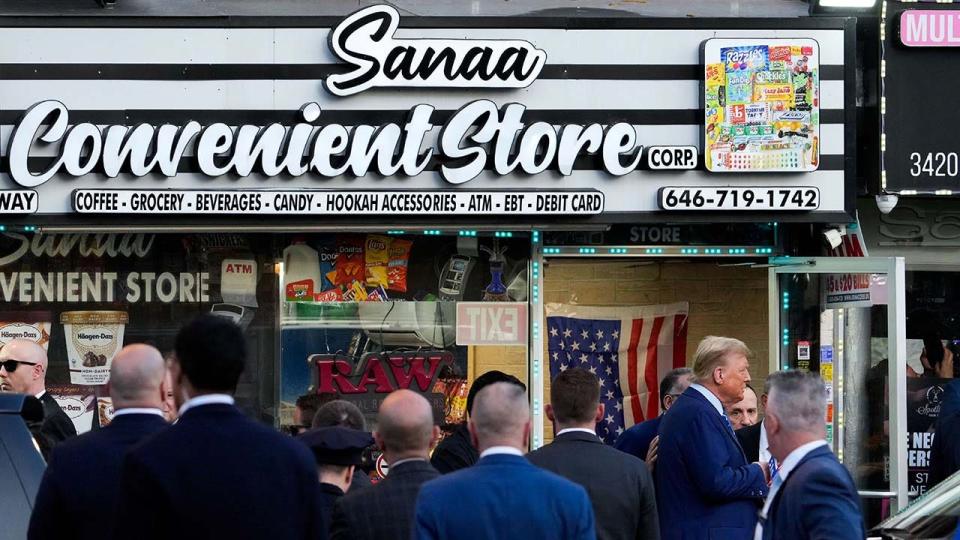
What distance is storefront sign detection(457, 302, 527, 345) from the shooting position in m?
10.6

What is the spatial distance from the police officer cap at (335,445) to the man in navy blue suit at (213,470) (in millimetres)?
1803

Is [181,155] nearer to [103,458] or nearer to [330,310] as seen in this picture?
[330,310]

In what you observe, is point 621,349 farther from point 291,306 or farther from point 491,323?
point 291,306

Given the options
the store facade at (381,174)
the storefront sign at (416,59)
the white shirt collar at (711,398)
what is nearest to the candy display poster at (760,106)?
the store facade at (381,174)

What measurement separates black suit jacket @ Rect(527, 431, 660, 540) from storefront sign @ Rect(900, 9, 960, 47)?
5482 mm

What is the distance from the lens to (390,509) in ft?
17.5

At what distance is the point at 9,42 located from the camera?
33.3 ft

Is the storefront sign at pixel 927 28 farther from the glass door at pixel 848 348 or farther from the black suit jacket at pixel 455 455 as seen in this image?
the black suit jacket at pixel 455 455

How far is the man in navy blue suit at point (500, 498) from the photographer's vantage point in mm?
4562

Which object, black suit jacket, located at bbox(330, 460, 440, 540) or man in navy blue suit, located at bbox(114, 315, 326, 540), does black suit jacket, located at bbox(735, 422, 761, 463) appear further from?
man in navy blue suit, located at bbox(114, 315, 326, 540)

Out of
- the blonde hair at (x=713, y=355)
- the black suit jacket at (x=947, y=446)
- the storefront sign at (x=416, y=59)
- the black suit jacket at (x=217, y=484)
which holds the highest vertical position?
the storefront sign at (x=416, y=59)

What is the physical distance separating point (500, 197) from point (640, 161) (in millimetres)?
1057

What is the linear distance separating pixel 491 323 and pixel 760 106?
2.52m

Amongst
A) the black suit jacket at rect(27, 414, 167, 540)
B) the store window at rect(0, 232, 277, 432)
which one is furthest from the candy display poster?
the black suit jacket at rect(27, 414, 167, 540)
